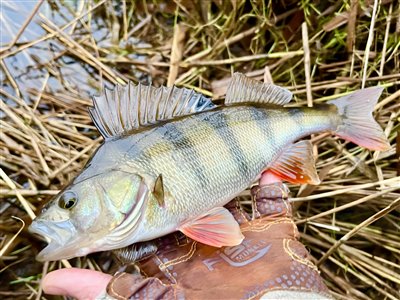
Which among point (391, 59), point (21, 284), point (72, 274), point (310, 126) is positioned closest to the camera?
point (72, 274)

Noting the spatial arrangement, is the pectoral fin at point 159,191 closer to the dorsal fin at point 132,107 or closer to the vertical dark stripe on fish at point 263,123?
the dorsal fin at point 132,107

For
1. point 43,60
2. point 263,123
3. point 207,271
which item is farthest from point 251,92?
point 43,60

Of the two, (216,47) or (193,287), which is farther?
(216,47)

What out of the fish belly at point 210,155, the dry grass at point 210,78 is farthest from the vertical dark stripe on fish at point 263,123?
the dry grass at point 210,78

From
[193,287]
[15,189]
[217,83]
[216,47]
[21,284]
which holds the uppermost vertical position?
[216,47]

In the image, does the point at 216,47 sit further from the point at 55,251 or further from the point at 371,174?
the point at 55,251

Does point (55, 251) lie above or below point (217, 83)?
below

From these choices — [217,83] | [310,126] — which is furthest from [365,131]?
[217,83]
